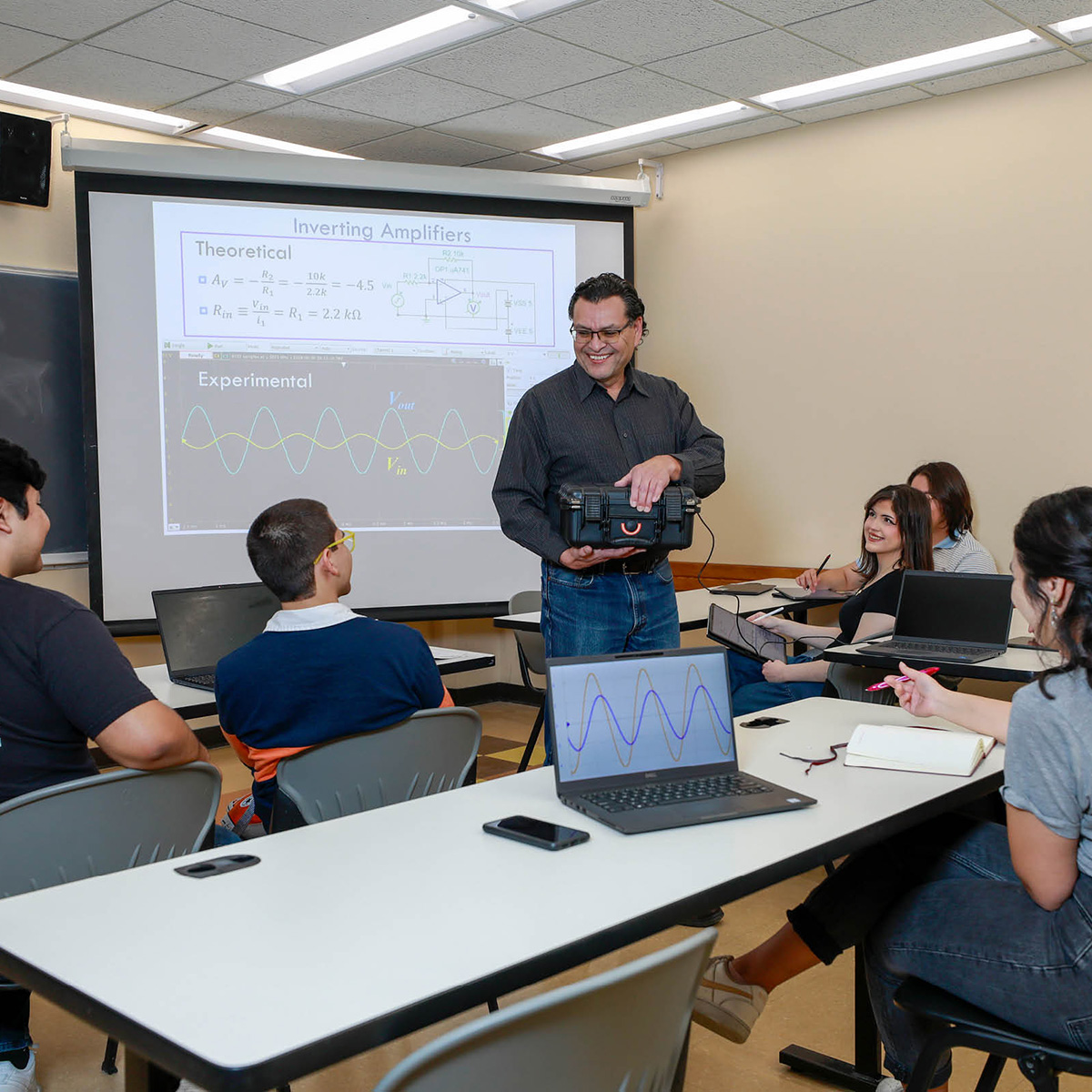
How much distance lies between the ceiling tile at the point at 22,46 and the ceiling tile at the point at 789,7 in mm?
2389

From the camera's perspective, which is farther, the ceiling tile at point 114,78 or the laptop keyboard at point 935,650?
the ceiling tile at point 114,78

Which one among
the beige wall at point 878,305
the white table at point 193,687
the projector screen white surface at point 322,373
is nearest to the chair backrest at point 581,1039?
the white table at point 193,687

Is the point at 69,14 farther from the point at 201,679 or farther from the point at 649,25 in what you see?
the point at 201,679

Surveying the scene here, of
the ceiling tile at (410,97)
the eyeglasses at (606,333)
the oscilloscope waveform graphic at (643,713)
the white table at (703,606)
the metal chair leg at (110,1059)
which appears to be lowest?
the metal chair leg at (110,1059)

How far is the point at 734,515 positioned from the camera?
5520 mm

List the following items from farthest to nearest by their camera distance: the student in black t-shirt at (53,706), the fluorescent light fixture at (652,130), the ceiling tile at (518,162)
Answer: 1. the ceiling tile at (518,162)
2. the fluorescent light fixture at (652,130)
3. the student in black t-shirt at (53,706)

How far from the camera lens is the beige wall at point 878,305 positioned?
4.38 m

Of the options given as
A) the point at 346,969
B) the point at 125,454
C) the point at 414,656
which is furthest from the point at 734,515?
the point at 346,969

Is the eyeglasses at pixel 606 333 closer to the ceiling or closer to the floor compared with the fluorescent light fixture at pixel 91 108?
closer to the floor

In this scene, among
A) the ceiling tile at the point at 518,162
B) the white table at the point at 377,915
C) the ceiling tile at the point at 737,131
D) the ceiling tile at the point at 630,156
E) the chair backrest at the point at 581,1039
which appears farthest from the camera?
the ceiling tile at the point at 518,162

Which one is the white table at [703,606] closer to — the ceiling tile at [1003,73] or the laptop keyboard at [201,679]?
the laptop keyboard at [201,679]

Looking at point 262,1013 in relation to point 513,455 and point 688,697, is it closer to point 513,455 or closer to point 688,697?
point 688,697

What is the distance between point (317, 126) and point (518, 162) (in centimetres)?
110

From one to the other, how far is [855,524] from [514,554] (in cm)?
155
